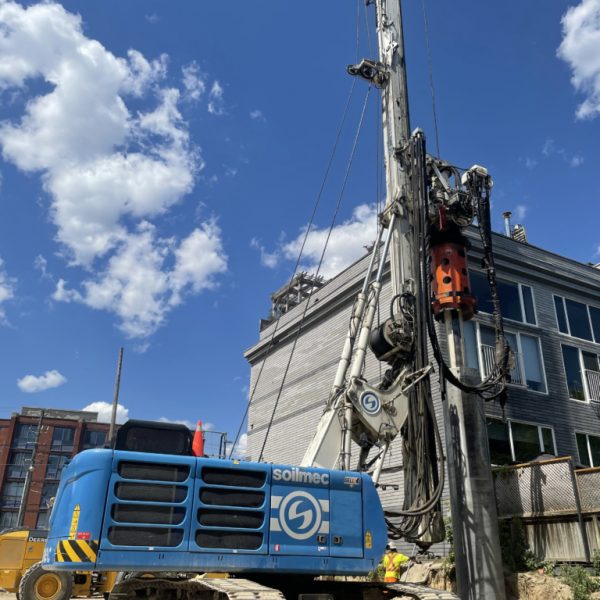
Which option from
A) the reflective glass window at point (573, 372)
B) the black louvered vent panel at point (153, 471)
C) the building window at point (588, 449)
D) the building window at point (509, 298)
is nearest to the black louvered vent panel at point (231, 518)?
the black louvered vent panel at point (153, 471)

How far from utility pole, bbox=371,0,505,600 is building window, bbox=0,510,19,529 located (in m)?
82.7

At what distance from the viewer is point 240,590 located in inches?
268

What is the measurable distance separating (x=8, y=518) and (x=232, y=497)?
86.7m

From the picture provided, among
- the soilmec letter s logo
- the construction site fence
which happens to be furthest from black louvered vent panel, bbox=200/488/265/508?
the construction site fence

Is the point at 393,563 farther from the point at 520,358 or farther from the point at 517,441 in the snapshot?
the point at 520,358

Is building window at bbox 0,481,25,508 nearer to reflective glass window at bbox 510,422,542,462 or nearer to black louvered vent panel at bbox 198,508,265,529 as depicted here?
reflective glass window at bbox 510,422,542,462

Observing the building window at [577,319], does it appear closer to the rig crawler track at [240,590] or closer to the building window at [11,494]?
the rig crawler track at [240,590]

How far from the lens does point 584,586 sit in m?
12.5

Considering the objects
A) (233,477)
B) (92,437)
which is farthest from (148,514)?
(92,437)

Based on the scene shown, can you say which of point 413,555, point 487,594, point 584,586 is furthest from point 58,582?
point 584,586

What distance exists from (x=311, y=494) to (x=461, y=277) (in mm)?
7673

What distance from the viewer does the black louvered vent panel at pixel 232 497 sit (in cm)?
757

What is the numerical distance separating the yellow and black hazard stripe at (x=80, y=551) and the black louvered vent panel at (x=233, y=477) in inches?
58.0

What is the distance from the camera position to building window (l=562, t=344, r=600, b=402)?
2134 cm
